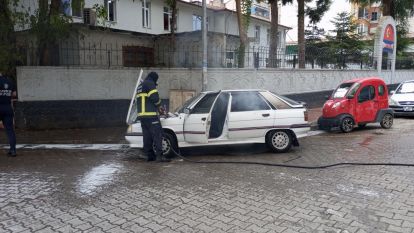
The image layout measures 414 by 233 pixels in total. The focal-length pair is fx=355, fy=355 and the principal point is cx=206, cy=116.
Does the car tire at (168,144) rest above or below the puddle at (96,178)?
above

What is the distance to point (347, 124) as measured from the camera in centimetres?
1076

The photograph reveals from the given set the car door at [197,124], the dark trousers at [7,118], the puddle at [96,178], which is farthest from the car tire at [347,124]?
the dark trousers at [7,118]

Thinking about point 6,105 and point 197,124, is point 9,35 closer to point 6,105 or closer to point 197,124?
point 6,105

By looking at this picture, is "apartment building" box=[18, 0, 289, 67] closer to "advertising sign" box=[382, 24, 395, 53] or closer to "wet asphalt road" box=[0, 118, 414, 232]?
"wet asphalt road" box=[0, 118, 414, 232]

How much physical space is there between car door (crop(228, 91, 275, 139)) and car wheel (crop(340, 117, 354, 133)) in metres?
3.93

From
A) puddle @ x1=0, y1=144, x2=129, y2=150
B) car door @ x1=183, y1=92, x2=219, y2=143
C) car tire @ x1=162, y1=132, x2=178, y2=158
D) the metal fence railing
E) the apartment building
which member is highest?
the apartment building

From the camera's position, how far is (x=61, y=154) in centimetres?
834

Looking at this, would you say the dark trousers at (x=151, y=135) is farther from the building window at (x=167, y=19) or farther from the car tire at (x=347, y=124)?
the building window at (x=167, y=19)

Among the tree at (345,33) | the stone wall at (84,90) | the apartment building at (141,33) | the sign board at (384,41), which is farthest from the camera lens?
the tree at (345,33)

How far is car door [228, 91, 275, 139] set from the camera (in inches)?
303

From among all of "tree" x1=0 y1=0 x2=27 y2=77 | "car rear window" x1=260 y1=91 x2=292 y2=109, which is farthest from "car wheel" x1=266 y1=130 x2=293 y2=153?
"tree" x1=0 y1=0 x2=27 y2=77

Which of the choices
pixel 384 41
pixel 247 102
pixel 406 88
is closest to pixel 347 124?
pixel 247 102

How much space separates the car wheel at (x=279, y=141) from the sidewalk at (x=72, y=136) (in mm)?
3957

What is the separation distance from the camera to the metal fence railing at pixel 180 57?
12.5m
